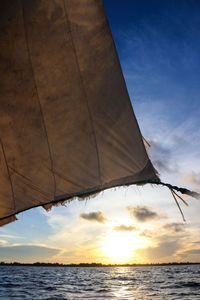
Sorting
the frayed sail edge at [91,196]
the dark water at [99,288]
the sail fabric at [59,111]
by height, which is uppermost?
the sail fabric at [59,111]

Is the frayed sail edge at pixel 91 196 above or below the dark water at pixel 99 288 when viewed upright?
above

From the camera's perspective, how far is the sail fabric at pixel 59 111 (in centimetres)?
273

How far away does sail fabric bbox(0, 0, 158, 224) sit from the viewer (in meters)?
2.73

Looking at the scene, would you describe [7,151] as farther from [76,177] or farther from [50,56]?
[50,56]

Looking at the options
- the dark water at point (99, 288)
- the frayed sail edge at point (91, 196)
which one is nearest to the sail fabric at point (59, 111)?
the frayed sail edge at point (91, 196)

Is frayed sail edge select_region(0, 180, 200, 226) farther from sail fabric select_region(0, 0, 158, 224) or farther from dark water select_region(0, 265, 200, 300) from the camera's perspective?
dark water select_region(0, 265, 200, 300)

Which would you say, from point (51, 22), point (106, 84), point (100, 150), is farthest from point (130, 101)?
point (51, 22)

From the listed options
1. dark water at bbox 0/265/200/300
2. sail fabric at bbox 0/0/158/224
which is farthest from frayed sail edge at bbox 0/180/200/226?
dark water at bbox 0/265/200/300

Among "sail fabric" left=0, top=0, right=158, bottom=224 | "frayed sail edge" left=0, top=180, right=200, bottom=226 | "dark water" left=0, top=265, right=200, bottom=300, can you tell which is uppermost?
"sail fabric" left=0, top=0, right=158, bottom=224

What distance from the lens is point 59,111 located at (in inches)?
111

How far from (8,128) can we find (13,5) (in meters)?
1.26

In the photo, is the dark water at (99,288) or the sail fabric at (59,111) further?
the dark water at (99,288)

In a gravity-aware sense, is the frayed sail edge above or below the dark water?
above

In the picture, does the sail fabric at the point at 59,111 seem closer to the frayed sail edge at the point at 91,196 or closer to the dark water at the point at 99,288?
the frayed sail edge at the point at 91,196
